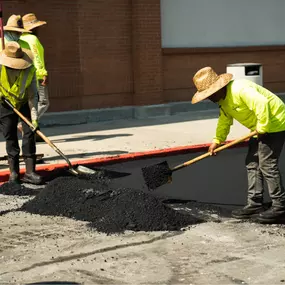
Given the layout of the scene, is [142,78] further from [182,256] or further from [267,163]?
[182,256]

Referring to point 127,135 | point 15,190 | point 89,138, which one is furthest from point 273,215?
point 127,135

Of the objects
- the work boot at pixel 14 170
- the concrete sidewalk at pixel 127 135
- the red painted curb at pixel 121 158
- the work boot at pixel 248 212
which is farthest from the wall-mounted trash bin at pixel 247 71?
the work boot at pixel 248 212

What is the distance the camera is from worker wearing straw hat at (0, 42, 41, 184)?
928 centimetres

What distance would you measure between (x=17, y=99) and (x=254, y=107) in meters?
3.51

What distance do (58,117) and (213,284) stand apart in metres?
9.95

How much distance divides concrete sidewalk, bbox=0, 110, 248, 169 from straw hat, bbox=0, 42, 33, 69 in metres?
1.69

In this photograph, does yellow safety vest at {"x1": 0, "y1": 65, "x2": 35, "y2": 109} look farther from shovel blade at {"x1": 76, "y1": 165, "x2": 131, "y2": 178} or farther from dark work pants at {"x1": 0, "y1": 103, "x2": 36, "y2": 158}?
shovel blade at {"x1": 76, "y1": 165, "x2": 131, "y2": 178}

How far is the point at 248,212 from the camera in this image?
7.63 meters

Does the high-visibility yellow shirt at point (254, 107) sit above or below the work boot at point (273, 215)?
above

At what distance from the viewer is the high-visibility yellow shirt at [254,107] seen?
7.07 m

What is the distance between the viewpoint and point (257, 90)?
7.21 m

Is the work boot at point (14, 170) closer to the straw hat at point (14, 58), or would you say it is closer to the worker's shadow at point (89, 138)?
the straw hat at point (14, 58)

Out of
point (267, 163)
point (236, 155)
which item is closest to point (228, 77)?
point (267, 163)

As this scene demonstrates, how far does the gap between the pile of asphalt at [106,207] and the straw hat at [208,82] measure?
1150 mm
